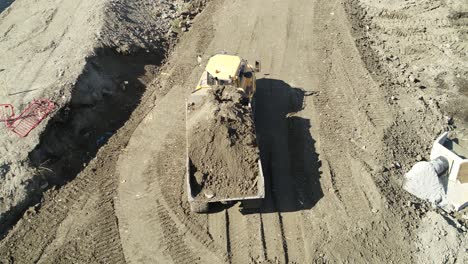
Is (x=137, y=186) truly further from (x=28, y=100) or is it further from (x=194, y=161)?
(x=28, y=100)

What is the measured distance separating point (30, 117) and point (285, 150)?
7.48m

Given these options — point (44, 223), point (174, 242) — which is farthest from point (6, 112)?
point (174, 242)

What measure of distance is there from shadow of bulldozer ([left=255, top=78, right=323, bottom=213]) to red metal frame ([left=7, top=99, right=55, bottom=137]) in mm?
6313

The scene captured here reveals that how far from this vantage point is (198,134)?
11.9 metres

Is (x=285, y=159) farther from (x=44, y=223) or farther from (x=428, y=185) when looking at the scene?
(x=44, y=223)

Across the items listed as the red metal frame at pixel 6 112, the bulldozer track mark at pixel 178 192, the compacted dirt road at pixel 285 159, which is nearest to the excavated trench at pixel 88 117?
the compacted dirt road at pixel 285 159

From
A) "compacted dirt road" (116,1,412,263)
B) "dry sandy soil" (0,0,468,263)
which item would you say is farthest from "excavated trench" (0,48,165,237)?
"compacted dirt road" (116,1,412,263)

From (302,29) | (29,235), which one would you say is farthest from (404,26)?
(29,235)

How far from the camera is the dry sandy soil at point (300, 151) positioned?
1119cm

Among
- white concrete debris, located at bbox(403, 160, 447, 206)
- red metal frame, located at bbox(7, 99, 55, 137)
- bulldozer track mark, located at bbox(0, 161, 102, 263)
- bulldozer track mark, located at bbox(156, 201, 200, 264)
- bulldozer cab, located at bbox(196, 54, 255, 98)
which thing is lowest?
white concrete debris, located at bbox(403, 160, 447, 206)

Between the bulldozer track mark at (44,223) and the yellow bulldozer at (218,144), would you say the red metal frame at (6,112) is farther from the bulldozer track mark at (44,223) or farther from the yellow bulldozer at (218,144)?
the yellow bulldozer at (218,144)

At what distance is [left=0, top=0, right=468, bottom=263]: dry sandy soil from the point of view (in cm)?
1119

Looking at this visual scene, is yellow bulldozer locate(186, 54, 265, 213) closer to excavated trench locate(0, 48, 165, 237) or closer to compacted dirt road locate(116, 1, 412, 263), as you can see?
compacted dirt road locate(116, 1, 412, 263)

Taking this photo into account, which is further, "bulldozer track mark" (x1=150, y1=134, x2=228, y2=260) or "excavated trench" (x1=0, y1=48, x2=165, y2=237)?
"excavated trench" (x1=0, y1=48, x2=165, y2=237)
